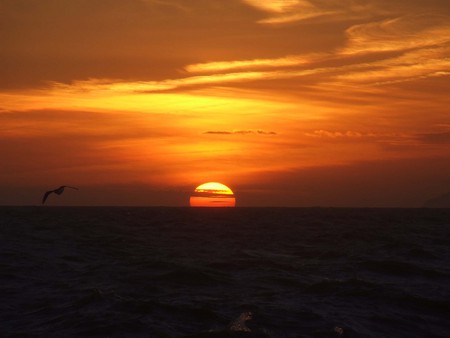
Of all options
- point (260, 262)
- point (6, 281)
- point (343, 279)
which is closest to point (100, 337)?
point (6, 281)

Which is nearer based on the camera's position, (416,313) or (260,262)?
(416,313)

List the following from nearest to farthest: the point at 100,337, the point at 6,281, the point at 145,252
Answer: the point at 100,337
the point at 6,281
the point at 145,252

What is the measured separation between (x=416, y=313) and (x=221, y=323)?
638cm

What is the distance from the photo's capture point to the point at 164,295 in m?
20.0

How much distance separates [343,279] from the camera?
23.8 m

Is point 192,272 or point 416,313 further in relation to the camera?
point 192,272

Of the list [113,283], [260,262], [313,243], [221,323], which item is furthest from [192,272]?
[313,243]

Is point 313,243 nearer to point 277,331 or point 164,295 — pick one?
point 164,295

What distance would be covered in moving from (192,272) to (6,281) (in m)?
7.46

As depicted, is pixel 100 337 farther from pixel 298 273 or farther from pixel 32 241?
pixel 32 241

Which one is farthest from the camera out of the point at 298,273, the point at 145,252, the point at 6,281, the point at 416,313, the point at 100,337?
the point at 145,252

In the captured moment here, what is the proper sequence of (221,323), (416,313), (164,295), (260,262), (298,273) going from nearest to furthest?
(221,323) < (416,313) < (164,295) < (298,273) < (260,262)

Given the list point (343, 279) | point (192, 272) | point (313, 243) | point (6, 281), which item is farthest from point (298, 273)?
point (313, 243)

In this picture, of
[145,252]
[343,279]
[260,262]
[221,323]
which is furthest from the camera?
[145,252]
